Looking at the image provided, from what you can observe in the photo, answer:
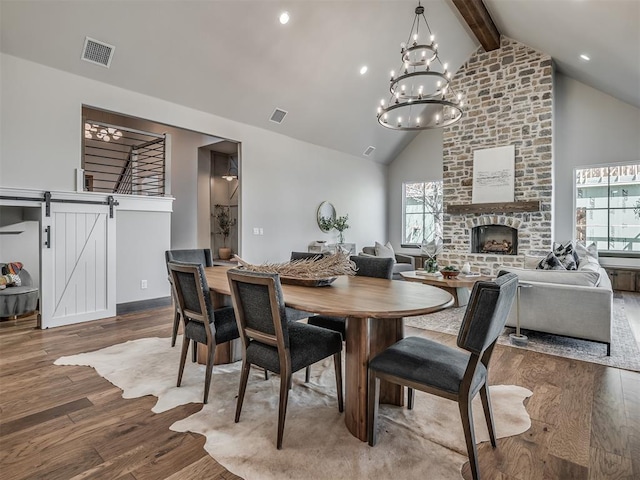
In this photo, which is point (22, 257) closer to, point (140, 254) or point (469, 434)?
point (140, 254)

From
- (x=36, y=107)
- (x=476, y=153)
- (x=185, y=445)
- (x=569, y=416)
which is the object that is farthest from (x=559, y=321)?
(x=36, y=107)

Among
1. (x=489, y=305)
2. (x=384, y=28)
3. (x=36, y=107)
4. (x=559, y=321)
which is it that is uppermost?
(x=384, y=28)

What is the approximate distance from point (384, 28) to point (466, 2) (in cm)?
120

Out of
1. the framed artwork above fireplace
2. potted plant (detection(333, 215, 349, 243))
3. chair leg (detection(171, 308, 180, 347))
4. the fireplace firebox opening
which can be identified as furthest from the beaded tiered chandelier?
chair leg (detection(171, 308, 180, 347))

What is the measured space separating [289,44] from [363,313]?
4.52m

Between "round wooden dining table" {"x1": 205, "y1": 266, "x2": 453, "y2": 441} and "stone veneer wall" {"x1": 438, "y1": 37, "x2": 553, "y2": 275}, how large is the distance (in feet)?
17.0

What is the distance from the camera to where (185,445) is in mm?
1819

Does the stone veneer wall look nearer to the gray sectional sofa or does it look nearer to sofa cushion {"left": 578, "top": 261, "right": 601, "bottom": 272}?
sofa cushion {"left": 578, "top": 261, "right": 601, "bottom": 272}

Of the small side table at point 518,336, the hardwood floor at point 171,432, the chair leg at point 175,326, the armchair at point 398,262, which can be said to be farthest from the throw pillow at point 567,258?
the chair leg at point 175,326

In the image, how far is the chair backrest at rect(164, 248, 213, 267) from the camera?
3181mm

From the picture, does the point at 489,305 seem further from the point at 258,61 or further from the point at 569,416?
the point at 258,61

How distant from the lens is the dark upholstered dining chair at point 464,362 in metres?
1.48

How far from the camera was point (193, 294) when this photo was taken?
2.36 meters

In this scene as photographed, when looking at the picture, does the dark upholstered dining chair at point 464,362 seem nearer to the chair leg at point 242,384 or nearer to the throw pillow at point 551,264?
the chair leg at point 242,384
